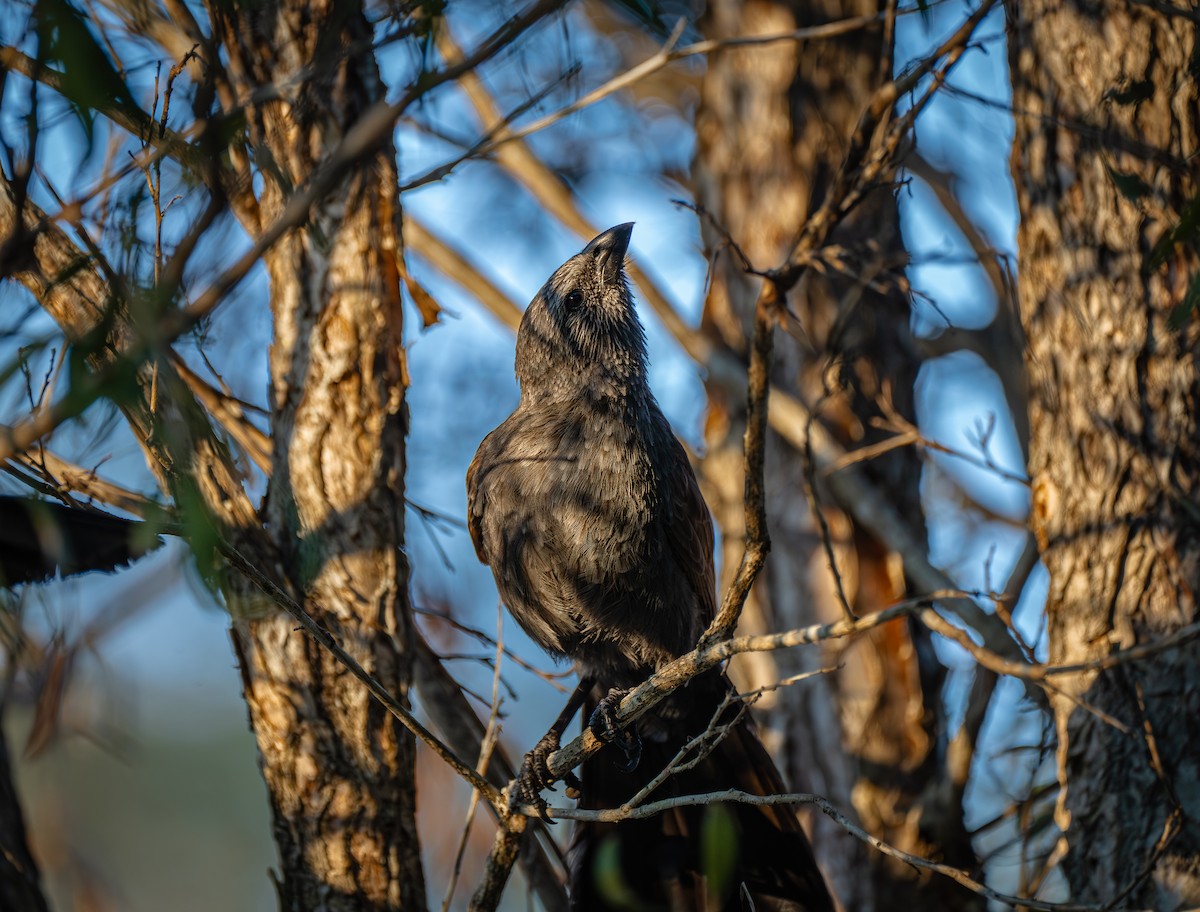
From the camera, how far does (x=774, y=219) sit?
557 cm

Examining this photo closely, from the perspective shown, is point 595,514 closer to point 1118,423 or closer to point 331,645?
point 331,645

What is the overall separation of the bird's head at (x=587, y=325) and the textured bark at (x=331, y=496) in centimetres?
84

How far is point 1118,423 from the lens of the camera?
11.7 ft

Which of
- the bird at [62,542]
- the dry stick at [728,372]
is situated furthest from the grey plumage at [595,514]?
the bird at [62,542]

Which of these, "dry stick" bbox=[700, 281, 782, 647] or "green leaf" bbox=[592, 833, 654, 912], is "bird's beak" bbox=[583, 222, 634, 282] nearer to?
"dry stick" bbox=[700, 281, 782, 647]

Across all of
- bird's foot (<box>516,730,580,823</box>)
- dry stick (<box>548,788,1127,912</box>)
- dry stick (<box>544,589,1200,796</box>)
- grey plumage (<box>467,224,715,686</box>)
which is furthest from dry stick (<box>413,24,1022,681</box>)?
dry stick (<box>548,788,1127,912</box>)

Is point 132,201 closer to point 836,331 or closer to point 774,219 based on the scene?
point 836,331

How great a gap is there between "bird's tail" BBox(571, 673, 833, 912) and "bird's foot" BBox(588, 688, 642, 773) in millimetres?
70

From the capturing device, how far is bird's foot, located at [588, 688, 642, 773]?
3148 mm

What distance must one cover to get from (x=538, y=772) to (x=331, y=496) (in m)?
1.12

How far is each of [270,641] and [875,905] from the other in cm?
320

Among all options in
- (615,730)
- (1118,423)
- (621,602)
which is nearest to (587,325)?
(621,602)

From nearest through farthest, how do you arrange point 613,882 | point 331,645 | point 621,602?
1. point 331,645
2. point 613,882
3. point 621,602

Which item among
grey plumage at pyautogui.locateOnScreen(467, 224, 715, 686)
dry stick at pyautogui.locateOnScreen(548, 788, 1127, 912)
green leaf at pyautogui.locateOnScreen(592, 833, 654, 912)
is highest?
grey plumage at pyautogui.locateOnScreen(467, 224, 715, 686)
